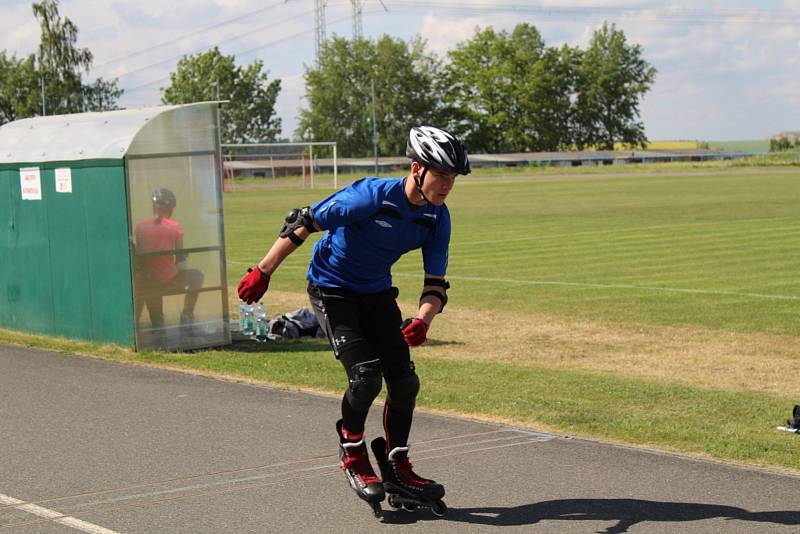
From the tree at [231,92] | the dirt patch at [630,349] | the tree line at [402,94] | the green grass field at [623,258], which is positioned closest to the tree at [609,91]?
the tree line at [402,94]

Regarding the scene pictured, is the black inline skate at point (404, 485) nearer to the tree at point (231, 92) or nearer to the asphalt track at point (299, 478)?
the asphalt track at point (299, 478)

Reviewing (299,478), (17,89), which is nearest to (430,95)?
(17,89)

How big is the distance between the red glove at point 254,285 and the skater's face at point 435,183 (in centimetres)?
94

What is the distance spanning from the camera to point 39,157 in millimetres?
13961

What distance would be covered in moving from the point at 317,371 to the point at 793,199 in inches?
1333

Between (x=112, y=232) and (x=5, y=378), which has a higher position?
(x=112, y=232)

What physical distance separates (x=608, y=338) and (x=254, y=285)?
817 centimetres

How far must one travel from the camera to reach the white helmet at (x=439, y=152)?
5961mm

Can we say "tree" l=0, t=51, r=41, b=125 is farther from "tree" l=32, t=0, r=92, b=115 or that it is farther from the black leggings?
the black leggings

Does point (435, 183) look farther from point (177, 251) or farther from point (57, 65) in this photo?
point (57, 65)

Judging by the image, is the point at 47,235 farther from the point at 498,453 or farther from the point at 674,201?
the point at 674,201

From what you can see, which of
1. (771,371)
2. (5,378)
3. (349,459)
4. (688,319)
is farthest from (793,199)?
(349,459)

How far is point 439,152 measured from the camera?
5.97 metres

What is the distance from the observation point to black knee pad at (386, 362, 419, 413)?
6457 millimetres
